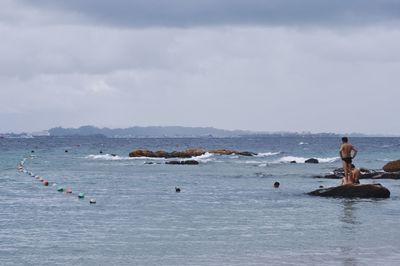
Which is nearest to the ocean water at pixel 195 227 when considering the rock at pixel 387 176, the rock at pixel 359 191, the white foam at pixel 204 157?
the rock at pixel 359 191

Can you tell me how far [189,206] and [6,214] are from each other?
8.38 metres

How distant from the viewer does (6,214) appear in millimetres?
31094

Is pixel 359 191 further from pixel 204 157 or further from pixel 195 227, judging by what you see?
pixel 204 157

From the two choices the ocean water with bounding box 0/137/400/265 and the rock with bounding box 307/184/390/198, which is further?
the rock with bounding box 307/184/390/198

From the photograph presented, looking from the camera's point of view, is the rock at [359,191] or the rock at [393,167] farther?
the rock at [393,167]

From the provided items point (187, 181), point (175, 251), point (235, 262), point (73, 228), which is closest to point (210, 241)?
point (175, 251)

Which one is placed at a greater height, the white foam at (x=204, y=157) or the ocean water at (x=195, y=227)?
the white foam at (x=204, y=157)

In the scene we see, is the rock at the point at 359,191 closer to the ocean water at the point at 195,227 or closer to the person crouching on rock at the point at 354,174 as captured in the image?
the ocean water at the point at 195,227

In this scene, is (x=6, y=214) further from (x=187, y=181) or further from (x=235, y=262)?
(x=187, y=181)

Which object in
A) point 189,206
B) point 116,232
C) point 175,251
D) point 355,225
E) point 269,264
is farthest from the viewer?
point 189,206

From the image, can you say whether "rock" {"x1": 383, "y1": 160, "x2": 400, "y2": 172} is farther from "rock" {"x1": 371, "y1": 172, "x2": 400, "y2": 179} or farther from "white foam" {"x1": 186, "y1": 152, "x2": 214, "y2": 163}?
"white foam" {"x1": 186, "y1": 152, "x2": 214, "y2": 163}

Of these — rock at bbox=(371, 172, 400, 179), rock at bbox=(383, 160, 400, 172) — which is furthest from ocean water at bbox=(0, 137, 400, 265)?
rock at bbox=(383, 160, 400, 172)

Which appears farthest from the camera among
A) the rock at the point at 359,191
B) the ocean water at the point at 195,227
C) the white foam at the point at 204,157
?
the white foam at the point at 204,157

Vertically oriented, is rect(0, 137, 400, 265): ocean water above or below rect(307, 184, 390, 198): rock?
below
